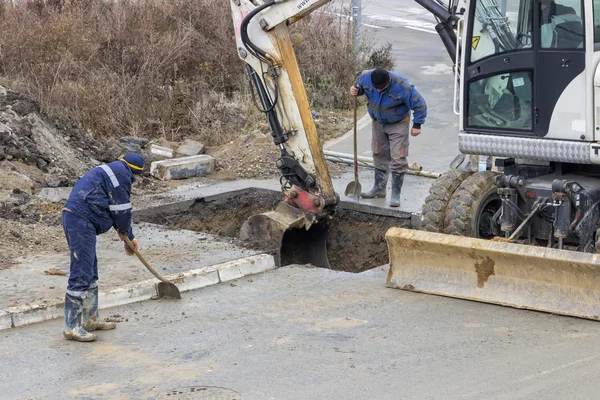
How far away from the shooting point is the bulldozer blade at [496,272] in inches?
335

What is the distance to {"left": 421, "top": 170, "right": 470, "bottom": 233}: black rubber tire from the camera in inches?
388

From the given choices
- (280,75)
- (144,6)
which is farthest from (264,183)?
(144,6)

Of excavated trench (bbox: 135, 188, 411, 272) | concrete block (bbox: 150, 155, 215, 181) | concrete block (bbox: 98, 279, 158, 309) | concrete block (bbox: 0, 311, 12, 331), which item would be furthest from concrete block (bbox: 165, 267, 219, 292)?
concrete block (bbox: 150, 155, 215, 181)

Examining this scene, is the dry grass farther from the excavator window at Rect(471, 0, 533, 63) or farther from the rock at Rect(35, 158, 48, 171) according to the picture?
the excavator window at Rect(471, 0, 533, 63)

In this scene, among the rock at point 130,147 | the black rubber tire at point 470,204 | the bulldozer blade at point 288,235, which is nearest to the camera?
the black rubber tire at point 470,204

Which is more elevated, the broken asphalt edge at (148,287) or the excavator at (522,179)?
the excavator at (522,179)

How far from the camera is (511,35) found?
9508mm

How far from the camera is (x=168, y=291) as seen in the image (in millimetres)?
9539

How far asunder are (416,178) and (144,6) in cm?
904

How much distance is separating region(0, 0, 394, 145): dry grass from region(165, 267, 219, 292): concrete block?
679 cm

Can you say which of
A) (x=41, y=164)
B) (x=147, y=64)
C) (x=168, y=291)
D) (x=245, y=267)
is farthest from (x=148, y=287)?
(x=147, y=64)

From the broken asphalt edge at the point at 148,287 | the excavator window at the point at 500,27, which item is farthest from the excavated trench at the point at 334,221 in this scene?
the excavator window at the point at 500,27

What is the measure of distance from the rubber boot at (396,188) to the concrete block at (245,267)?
2626 mm

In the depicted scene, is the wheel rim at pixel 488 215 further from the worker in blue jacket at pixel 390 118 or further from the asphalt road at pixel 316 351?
the worker in blue jacket at pixel 390 118
